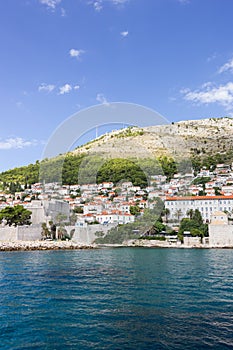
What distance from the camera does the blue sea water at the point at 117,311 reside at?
3.28 m

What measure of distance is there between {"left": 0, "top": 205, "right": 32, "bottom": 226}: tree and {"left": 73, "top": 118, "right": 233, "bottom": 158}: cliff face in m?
17.3

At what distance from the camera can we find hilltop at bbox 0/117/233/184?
28.1 meters

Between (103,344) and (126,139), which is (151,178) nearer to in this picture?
(126,139)

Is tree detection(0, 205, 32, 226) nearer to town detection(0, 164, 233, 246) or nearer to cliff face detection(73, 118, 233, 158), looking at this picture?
town detection(0, 164, 233, 246)

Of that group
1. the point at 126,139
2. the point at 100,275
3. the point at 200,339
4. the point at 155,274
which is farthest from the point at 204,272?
the point at 126,139

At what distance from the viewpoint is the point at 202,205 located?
24109mm

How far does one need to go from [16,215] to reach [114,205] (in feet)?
26.0

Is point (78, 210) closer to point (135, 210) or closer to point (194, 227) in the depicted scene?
point (135, 210)

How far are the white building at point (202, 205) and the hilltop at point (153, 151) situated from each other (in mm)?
3844

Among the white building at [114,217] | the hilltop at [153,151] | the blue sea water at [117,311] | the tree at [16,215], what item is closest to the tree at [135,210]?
the white building at [114,217]

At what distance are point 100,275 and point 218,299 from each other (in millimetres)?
3212

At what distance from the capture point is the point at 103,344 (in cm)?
319

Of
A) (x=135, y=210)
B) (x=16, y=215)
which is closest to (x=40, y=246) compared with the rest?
(x=16, y=215)

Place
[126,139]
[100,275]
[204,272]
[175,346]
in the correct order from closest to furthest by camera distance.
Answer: [175,346]
[100,275]
[204,272]
[126,139]
